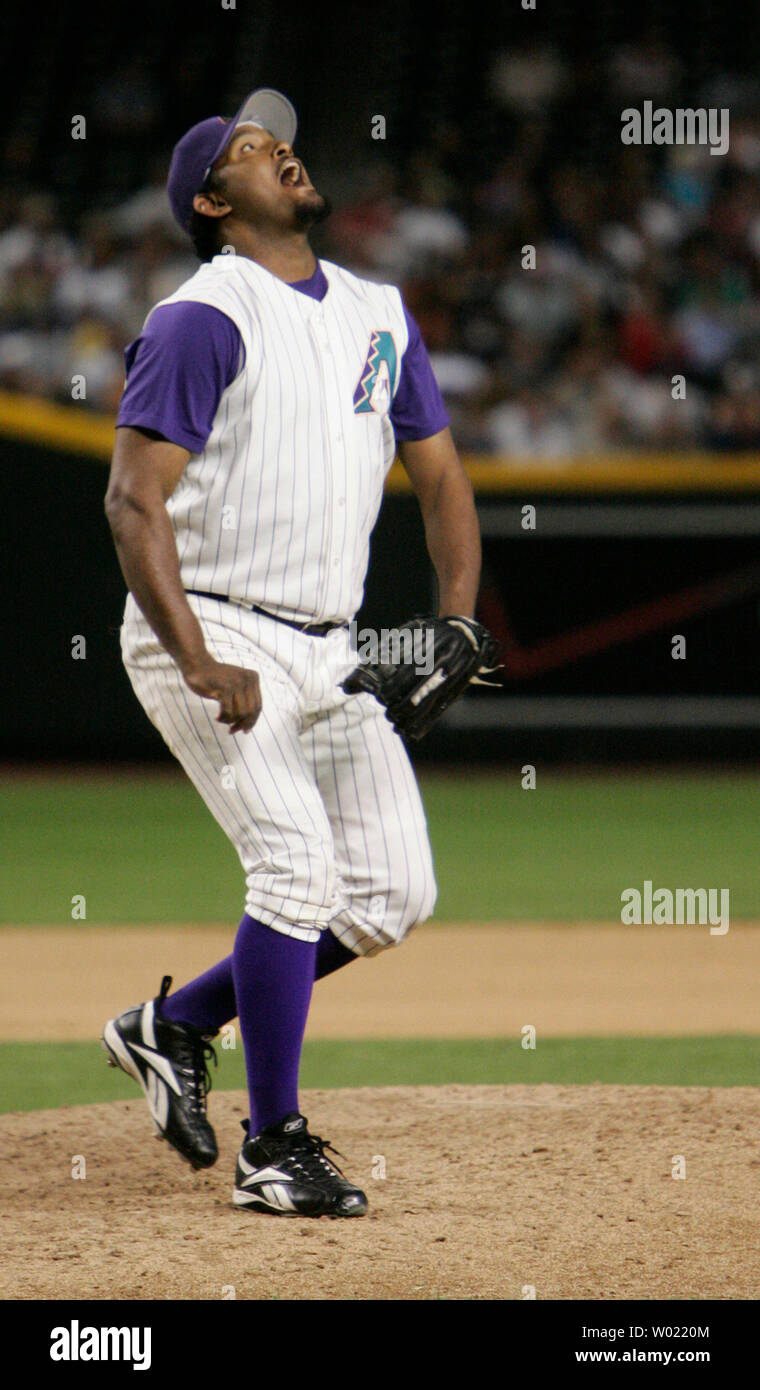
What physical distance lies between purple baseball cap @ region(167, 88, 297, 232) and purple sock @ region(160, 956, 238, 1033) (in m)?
1.53

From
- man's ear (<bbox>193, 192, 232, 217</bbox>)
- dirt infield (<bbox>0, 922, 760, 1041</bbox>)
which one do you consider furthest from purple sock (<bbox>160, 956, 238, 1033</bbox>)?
dirt infield (<bbox>0, 922, 760, 1041</bbox>)

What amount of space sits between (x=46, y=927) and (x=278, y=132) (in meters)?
4.09

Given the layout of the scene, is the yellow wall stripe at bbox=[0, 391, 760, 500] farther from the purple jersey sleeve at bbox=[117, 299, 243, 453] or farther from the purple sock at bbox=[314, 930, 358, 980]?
the purple jersey sleeve at bbox=[117, 299, 243, 453]

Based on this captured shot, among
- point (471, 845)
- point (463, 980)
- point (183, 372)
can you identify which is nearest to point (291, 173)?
point (183, 372)

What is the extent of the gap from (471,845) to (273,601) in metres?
5.36

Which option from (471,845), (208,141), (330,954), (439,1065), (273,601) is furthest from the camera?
(471,845)

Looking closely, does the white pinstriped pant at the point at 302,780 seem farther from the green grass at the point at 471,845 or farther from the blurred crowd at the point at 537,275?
the blurred crowd at the point at 537,275

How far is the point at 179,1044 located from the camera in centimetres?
377

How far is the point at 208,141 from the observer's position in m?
3.56

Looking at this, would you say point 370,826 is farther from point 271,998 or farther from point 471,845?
point 471,845

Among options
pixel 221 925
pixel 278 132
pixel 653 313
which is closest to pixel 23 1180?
pixel 278 132

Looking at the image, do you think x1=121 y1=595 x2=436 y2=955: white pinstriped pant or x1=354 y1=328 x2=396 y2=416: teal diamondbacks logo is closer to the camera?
x1=121 y1=595 x2=436 y2=955: white pinstriped pant

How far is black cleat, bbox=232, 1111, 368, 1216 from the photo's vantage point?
342 centimetres

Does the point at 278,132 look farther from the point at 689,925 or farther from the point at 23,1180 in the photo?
the point at 689,925
